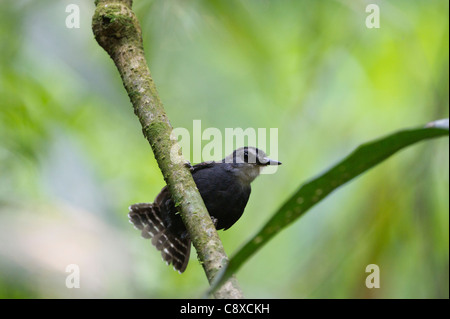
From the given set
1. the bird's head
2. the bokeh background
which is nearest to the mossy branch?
the bokeh background

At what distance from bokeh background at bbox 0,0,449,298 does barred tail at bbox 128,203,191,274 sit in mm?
190

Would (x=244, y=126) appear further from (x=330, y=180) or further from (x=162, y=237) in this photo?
(x=330, y=180)

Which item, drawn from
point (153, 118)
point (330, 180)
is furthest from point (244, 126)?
point (330, 180)

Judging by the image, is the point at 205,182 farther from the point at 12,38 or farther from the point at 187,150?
the point at 12,38

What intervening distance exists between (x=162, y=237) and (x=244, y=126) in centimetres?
149

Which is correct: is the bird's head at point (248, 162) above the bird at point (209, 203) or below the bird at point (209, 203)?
above

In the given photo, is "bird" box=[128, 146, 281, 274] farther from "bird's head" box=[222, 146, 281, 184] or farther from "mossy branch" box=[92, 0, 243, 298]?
"mossy branch" box=[92, 0, 243, 298]

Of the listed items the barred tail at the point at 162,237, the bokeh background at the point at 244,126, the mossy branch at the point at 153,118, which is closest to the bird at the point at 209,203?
the barred tail at the point at 162,237

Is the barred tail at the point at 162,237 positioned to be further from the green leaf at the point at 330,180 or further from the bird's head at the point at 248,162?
the green leaf at the point at 330,180

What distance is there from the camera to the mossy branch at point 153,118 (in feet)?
7.62

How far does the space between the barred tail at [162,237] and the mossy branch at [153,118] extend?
6.81ft

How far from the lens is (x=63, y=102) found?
530 centimetres
